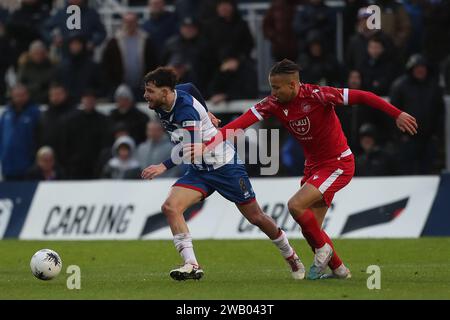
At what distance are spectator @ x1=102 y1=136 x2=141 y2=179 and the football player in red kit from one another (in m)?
9.00

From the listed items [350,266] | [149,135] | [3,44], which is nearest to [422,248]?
[350,266]

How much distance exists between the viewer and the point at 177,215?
13.2 meters

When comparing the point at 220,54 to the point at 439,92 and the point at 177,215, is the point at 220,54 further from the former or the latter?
the point at 177,215

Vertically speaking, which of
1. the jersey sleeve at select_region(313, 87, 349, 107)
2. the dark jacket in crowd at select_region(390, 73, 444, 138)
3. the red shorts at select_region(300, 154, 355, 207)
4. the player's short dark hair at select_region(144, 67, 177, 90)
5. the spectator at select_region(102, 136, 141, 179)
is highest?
the player's short dark hair at select_region(144, 67, 177, 90)

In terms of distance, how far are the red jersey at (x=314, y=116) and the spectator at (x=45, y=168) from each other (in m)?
10.1

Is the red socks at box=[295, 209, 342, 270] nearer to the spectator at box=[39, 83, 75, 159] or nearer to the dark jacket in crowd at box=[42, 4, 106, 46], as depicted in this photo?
the spectator at box=[39, 83, 75, 159]

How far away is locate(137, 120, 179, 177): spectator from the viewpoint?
2211 cm

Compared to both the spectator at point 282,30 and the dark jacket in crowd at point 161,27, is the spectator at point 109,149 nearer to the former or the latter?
the dark jacket in crowd at point 161,27

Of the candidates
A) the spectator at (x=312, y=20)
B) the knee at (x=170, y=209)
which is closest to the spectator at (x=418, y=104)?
the spectator at (x=312, y=20)

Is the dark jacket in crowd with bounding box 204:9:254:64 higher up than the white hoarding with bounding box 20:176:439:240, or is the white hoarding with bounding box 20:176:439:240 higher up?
the dark jacket in crowd with bounding box 204:9:254:64

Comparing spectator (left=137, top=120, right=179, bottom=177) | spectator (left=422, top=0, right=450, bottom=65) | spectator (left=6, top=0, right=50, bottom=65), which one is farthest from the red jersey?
spectator (left=6, top=0, right=50, bottom=65)

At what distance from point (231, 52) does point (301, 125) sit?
9068 millimetres

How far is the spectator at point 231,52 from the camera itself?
22406 millimetres

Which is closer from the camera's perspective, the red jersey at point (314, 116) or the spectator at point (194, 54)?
the red jersey at point (314, 116)
